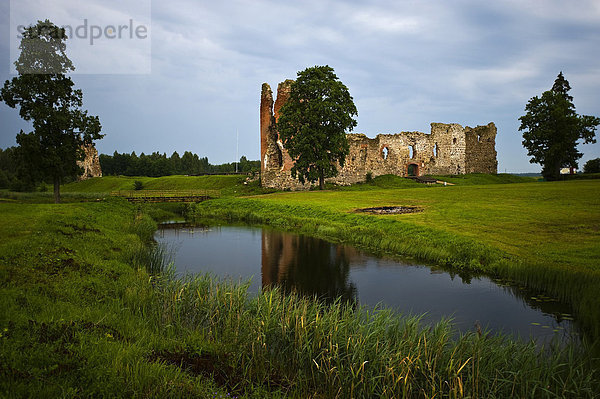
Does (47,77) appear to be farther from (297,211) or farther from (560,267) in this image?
(560,267)

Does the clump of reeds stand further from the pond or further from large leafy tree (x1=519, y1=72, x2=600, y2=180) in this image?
large leafy tree (x1=519, y1=72, x2=600, y2=180)

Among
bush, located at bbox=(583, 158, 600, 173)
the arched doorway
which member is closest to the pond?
the arched doorway

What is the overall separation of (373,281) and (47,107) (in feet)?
96.5

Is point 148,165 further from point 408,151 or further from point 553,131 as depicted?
point 553,131

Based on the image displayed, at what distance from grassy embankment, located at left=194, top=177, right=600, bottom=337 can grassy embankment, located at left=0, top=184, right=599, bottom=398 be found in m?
3.51

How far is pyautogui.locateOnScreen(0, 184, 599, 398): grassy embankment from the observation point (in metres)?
4.90

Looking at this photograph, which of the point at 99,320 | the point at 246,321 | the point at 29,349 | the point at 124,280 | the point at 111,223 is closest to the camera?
the point at 29,349

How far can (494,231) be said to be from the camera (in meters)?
16.0

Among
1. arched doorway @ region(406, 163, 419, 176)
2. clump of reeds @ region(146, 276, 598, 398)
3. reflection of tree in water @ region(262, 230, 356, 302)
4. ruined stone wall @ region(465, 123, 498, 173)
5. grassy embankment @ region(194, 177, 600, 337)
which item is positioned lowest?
reflection of tree in water @ region(262, 230, 356, 302)

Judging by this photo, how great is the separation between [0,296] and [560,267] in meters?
13.5

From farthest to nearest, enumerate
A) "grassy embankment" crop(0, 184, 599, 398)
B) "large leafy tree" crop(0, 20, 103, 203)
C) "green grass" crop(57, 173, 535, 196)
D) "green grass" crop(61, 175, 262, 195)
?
"green grass" crop(61, 175, 262, 195), "green grass" crop(57, 173, 535, 196), "large leafy tree" crop(0, 20, 103, 203), "grassy embankment" crop(0, 184, 599, 398)

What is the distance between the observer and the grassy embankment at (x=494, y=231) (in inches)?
418

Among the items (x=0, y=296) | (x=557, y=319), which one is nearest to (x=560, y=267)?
(x=557, y=319)

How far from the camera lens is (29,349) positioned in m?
5.15
